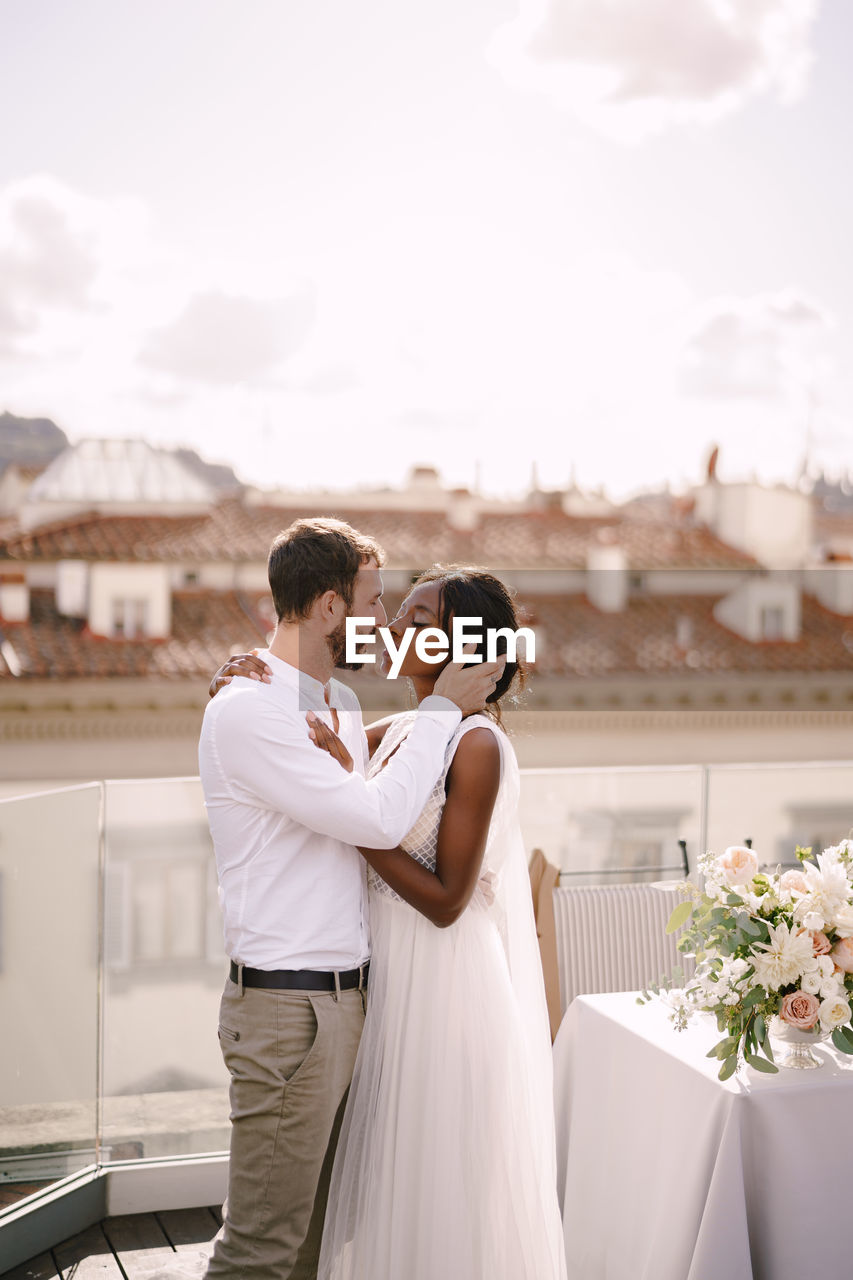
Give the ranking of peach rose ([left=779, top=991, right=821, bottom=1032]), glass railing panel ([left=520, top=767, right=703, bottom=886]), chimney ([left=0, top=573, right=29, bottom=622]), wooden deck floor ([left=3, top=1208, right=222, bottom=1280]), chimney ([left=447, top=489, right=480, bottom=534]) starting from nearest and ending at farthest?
peach rose ([left=779, top=991, right=821, bottom=1032]) < wooden deck floor ([left=3, top=1208, right=222, bottom=1280]) < glass railing panel ([left=520, top=767, right=703, bottom=886]) < chimney ([left=0, top=573, right=29, bottom=622]) < chimney ([left=447, top=489, right=480, bottom=534])

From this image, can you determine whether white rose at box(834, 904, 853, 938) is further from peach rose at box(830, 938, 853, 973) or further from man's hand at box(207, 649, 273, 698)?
man's hand at box(207, 649, 273, 698)

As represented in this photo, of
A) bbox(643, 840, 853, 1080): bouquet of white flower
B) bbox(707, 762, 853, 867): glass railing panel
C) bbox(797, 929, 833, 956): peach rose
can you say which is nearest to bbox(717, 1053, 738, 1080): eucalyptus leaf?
bbox(643, 840, 853, 1080): bouquet of white flower

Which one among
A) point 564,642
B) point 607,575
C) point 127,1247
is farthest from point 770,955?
point 607,575

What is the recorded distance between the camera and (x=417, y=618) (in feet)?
6.46

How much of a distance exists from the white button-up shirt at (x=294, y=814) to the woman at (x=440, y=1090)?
13 centimetres

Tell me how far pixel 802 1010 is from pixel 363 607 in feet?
3.21

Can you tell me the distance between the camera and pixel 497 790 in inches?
76.4

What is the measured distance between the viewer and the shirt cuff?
6.10 feet

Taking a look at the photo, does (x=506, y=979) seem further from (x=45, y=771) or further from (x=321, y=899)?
(x=45, y=771)

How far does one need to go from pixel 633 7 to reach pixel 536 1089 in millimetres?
28569

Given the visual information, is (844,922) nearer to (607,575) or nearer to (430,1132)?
(430,1132)

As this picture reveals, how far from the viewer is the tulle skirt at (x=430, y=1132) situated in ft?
6.48

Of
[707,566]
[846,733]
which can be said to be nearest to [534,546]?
[707,566]

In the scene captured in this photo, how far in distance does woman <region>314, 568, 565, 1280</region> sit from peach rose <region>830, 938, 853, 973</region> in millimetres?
546
